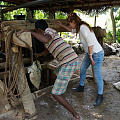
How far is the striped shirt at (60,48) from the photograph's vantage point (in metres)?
2.31

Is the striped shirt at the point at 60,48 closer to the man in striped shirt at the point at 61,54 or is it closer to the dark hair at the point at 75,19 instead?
the man in striped shirt at the point at 61,54

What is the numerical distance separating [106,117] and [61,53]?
1.34 m

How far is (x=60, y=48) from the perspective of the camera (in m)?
2.33


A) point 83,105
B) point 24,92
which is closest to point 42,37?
point 24,92

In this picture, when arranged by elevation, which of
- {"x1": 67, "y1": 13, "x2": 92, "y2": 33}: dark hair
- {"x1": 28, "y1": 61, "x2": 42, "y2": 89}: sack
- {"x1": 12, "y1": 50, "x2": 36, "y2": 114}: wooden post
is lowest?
{"x1": 12, "y1": 50, "x2": 36, "y2": 114}: wooden post

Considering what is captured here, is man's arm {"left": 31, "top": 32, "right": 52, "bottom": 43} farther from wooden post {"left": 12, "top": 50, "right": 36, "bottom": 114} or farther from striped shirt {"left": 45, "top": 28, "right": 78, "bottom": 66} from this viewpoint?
wooden post {"left": 12, "top": 50, "right": 36, "bottom": 114}

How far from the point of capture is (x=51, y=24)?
3.27 metres

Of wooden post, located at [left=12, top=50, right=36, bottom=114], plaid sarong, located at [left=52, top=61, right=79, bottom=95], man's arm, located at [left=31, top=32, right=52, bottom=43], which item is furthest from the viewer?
wooden post, located at [left=12, top=50, right=36, bottom=114]

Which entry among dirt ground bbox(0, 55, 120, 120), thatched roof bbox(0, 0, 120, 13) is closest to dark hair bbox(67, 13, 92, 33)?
dirt ground bbox(0, 55, 120, 120)

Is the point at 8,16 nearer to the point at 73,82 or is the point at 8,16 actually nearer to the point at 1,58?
the point at 1,58

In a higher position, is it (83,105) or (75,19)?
(75,19)

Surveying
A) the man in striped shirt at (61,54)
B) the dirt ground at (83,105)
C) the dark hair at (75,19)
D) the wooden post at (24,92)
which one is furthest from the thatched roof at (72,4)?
the wooden post at (24,92)

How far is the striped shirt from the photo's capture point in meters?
2.31

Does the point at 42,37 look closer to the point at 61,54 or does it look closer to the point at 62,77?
the point at 61,54
